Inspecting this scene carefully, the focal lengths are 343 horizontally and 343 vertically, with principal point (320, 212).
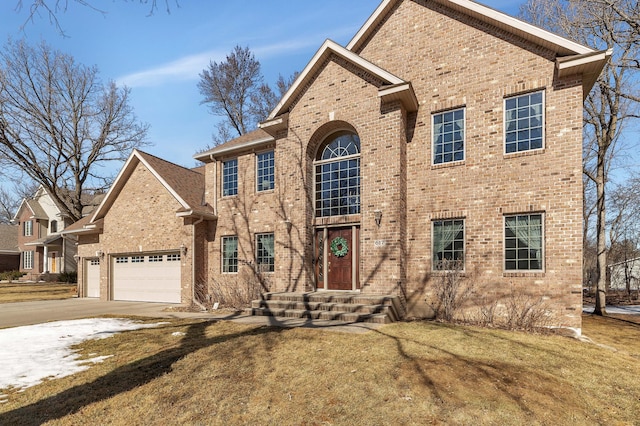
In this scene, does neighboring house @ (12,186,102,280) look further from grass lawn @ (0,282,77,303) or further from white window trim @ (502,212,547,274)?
white window trim @ (502,212,547,274)

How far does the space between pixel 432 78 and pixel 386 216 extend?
15.1 feet

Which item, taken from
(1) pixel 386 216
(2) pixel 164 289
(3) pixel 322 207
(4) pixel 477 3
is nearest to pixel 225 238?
(2) pixel 164 289

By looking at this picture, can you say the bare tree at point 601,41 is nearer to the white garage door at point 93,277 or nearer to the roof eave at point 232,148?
the roof eave at point 232,148

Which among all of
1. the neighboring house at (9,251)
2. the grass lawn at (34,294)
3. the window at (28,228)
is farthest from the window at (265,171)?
the neighboring house at (9,251)

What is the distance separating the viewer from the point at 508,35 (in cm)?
974

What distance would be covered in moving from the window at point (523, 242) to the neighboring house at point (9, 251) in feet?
170

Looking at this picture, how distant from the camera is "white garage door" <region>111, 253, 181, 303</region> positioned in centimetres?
1501

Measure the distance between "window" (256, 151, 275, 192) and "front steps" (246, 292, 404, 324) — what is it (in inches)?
188

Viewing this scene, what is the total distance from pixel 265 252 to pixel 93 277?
443 inches

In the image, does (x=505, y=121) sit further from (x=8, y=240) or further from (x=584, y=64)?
(x=8, y=240)

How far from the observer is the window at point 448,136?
1030 centimetres

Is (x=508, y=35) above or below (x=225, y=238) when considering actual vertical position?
above

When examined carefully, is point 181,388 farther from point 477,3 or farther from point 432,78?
point 477,3

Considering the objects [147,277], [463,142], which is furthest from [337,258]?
[147,277]
